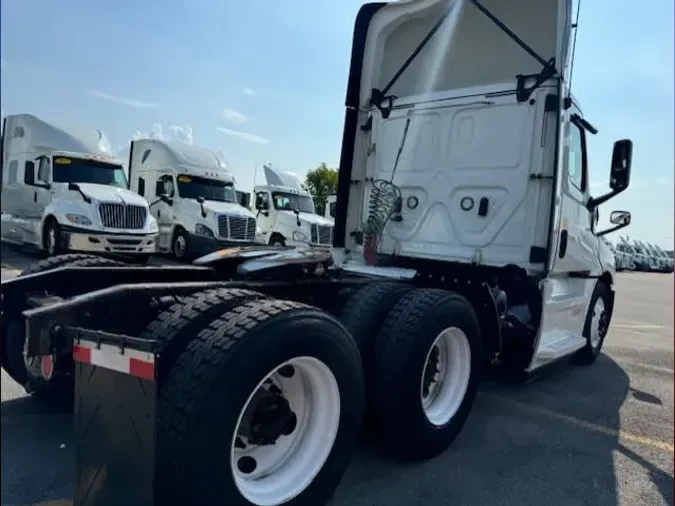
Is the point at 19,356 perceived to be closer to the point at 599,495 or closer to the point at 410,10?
the point at 599,495

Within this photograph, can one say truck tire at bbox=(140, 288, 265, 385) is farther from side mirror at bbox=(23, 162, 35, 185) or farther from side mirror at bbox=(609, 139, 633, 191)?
side mirror at bbox=(23, 162, 35, 185)

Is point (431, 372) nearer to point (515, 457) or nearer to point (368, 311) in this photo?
point (368, 311)

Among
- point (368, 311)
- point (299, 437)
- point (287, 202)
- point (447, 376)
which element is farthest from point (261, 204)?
point (299, 437)

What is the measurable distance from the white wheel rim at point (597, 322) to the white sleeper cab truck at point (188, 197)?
7.59 meters

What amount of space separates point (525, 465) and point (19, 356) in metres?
3.39

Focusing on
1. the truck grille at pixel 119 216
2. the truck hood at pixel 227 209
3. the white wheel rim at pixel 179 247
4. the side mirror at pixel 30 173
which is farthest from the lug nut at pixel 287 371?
the side mirror at pixel 30 173

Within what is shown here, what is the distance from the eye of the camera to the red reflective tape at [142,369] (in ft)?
6.75

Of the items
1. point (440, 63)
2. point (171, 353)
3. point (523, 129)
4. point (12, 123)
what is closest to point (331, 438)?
point (171, 353)

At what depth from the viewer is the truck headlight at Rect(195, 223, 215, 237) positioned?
1359cm

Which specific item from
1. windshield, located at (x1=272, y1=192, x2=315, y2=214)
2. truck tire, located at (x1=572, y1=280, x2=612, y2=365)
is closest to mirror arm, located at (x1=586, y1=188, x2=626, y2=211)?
truck tire, located at (x1=572, y1=280, x2=612, y2=365)

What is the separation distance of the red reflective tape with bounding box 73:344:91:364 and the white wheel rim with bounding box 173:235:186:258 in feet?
32.3

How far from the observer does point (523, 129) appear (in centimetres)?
479

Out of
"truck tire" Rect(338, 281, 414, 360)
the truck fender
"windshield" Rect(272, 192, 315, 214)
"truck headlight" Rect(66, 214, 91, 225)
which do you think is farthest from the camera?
"windshield" Rect(272, 192, 315, 214)

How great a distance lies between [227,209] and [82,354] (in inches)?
491
